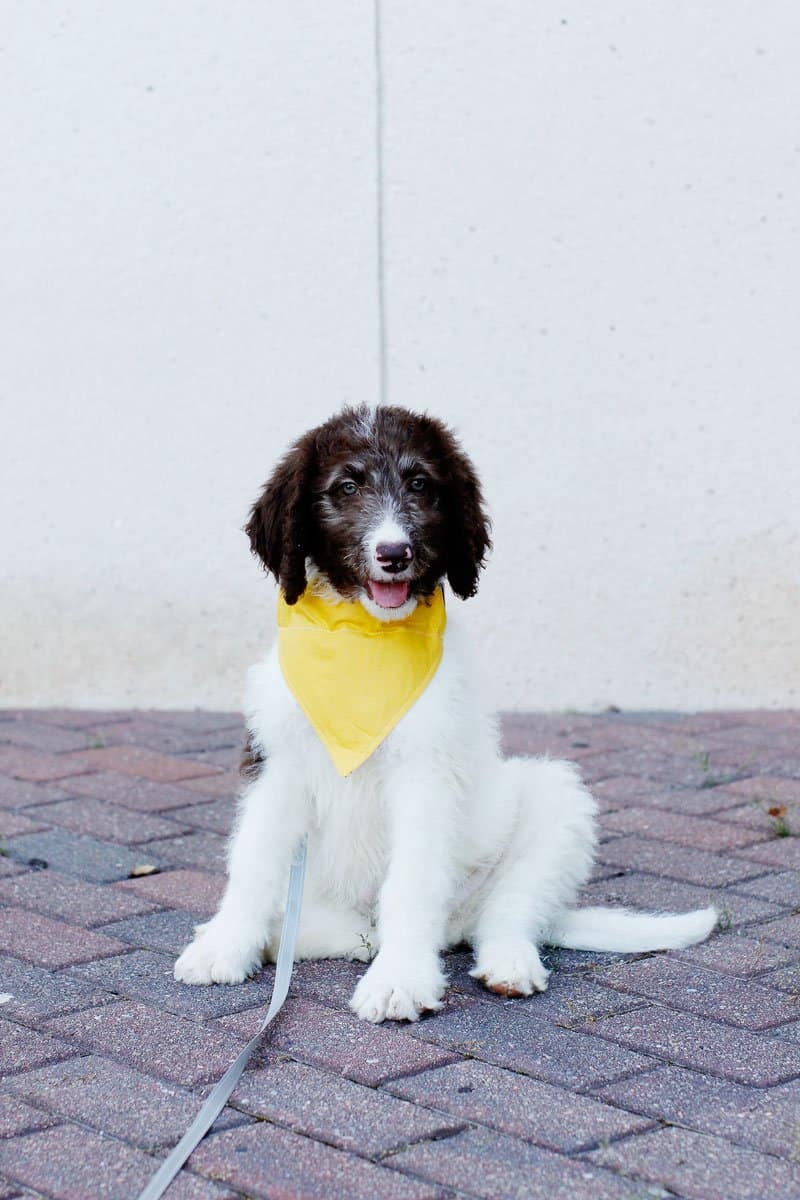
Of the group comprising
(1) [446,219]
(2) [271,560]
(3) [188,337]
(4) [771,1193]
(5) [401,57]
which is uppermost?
(5) [401,57]

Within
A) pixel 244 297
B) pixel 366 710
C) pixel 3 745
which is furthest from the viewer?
pixel 244 297

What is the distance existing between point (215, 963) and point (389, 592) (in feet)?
3.03

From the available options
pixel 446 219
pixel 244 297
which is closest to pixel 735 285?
pixel 446 219

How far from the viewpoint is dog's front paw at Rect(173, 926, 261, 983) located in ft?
11.3

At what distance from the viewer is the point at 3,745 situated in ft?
19.3

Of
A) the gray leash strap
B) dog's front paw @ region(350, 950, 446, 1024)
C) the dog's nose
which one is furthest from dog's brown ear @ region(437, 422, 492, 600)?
dog's front paw @ region(350, 950, 446, 1024)

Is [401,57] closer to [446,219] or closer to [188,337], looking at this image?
[446,219]

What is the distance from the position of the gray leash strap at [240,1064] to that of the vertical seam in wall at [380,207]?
3045 mm

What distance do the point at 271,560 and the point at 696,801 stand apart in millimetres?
2129

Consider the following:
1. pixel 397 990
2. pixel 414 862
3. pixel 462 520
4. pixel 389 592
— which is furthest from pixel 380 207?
pixel 397 990

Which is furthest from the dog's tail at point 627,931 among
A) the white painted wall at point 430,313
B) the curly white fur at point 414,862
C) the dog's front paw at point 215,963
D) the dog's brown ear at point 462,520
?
the white painted wall at point 430,313

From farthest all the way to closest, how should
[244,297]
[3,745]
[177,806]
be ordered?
[244,297] → [3,745] → [177,806]

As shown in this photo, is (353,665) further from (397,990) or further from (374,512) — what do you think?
(397,990)

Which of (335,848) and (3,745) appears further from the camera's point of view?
(3,745)
